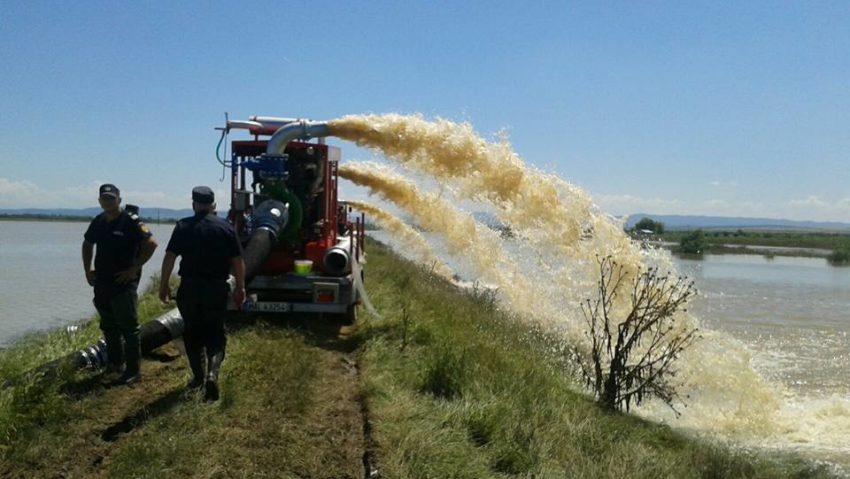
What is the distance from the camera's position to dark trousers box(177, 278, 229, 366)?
7.17 m

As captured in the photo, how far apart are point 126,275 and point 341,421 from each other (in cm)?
255

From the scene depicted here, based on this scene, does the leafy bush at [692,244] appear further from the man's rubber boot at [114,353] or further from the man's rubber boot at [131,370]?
the man's rubber boot at [131,370]

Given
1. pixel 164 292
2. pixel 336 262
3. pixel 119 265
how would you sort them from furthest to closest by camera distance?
pixel 336 262, pixel 119 265, pixel 164 292

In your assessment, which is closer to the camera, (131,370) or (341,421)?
(341,421)

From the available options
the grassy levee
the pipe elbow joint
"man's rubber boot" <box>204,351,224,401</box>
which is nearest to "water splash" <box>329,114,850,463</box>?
the pipe elbow joint

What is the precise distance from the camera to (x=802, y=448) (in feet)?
35.9

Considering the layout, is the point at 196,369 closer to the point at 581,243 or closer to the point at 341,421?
the point at 341,421

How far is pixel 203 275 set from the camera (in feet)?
23.6

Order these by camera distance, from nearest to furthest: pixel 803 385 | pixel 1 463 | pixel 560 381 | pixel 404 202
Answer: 1. pixel 1 463
2. pixel 560 381
3. pixel 803 385
4. pixel 404 202

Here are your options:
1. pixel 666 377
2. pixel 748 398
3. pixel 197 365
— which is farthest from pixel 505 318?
pixel 197 365

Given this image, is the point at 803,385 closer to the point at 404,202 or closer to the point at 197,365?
the point at 404,202

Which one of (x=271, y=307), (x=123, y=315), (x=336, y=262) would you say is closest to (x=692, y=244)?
(x=336, y=262)

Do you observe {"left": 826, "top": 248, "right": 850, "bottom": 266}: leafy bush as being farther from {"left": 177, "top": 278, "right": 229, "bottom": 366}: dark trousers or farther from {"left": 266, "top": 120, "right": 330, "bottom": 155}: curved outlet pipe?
{"left": 177, "top": 278, "right": 229, "bottom": 366}: dark trousers

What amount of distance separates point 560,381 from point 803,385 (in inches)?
288
